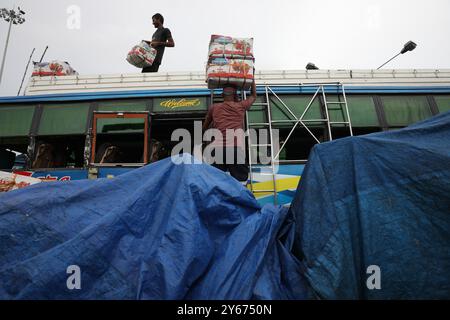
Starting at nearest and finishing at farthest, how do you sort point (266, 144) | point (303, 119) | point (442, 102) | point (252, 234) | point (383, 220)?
point (383, 220) < point (252, 234) < point (266, 144) < point (303, 119) < point (442, 102)

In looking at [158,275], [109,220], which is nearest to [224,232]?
[158,275]

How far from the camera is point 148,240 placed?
170 cm

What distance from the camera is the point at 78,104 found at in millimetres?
4730

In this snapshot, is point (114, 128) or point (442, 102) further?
point (442, 102)

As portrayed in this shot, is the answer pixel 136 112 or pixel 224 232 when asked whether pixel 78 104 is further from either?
pixel 224 232

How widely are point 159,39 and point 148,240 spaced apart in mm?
5650

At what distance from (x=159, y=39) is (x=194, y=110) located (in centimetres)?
269

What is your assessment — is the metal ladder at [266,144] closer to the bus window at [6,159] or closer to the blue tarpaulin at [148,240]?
the blue tarpaulin at [148,240]

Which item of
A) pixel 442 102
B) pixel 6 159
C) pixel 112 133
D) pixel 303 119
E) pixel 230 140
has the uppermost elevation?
pixel 442 102

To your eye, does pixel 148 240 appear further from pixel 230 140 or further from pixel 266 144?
pixel 266 144

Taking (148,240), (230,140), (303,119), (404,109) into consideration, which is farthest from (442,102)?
(148,240)

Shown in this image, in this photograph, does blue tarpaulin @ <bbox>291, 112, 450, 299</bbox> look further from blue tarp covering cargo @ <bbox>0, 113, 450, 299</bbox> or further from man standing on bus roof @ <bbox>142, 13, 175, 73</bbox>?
man standing on bus roof @ <bbox>142, 13, 175, 73</bbox>

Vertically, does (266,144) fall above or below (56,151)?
below

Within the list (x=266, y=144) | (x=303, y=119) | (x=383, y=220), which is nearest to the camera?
(x=383, y=220)
